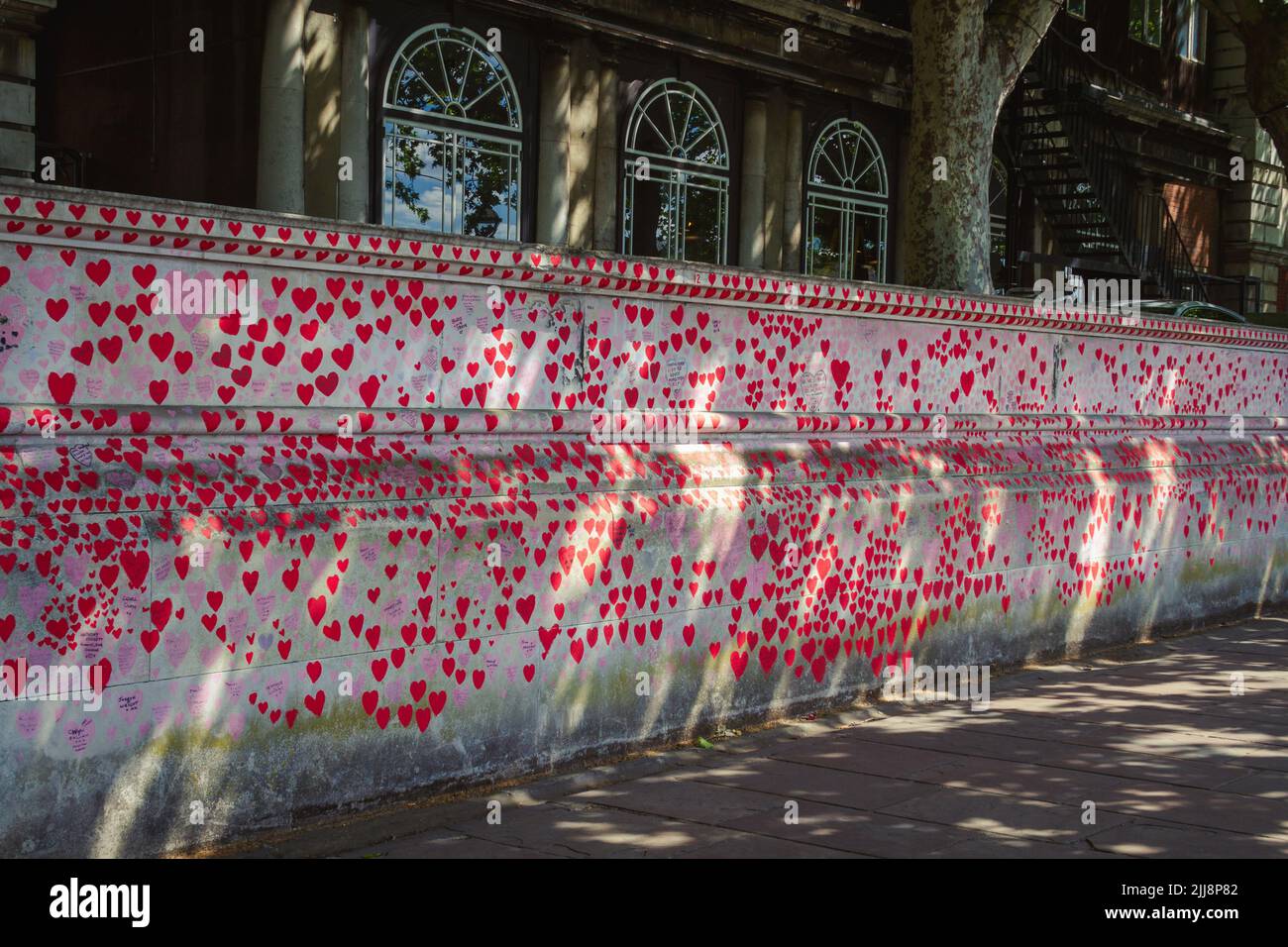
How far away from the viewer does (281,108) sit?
1544cm

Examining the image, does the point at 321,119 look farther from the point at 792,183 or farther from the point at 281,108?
A: the point at 792,183

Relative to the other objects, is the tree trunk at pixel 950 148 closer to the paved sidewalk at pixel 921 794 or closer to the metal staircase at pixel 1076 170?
the paved sidewalk at pixel 921 794

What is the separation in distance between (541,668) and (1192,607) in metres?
6.63

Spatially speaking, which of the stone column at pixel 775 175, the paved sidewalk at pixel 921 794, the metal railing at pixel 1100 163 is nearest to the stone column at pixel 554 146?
the stone column at pixel 775 175

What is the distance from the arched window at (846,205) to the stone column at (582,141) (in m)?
4.59

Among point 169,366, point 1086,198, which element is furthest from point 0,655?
point 1086,198

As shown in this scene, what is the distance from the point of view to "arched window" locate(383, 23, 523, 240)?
16641 millimetres

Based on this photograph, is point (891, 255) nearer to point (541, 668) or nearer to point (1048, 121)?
point (1048, 121)

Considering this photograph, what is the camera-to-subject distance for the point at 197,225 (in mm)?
5254

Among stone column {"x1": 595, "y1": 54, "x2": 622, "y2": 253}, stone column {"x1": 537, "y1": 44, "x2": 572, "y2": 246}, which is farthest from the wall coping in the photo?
stone column {"x1": 595, "y1": 54, "x2": 622, "y2": 253}

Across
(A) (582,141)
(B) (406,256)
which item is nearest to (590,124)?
(A) (582,141)

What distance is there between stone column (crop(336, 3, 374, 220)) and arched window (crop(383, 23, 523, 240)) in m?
0.44

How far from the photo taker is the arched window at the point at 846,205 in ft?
75.1

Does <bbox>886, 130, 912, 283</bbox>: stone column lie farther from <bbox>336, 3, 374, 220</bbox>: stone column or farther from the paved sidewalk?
the paved sidewalk
